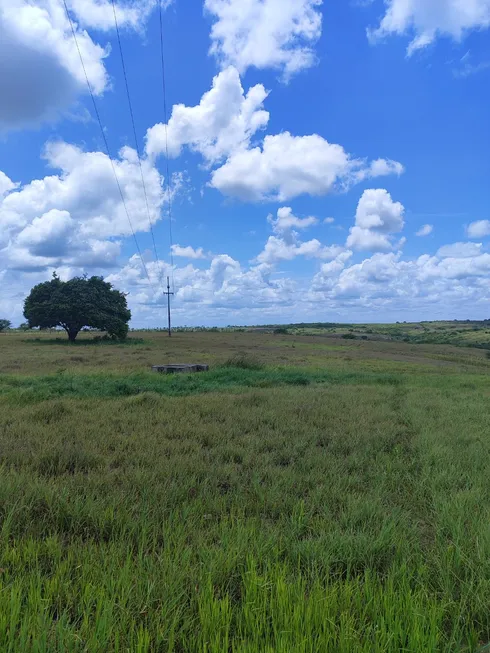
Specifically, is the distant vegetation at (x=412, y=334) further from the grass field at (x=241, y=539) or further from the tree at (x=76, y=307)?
the grass field at (x=241, y=539)

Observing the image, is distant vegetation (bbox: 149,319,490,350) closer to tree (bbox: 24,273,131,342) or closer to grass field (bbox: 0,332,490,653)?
tree (bbox: 24,273,131,342)

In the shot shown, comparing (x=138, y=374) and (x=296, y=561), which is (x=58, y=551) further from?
(x=138, y=374)

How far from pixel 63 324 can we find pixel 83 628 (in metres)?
53.6

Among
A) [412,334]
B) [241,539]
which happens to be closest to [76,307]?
[241,539]

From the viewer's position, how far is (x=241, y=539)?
12.3 ft

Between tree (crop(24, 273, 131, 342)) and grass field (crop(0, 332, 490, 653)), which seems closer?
grass field (crop(0, 332, 490, 653))

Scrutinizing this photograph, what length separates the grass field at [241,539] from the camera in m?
2.66

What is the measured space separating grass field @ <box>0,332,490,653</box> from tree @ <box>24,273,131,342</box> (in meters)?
43.9

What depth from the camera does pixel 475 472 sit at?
Answer: 6.16 meters

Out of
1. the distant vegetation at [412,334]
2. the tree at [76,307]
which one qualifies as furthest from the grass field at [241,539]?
the distant vegetation at [412,334]

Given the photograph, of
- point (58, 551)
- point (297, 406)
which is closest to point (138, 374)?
point (297, 406)

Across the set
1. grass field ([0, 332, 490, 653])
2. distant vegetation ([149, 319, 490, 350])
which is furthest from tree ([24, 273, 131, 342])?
distant vegetation ([149, 319, 490, 350])

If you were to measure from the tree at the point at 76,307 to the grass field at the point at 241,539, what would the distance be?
4389 centimetres

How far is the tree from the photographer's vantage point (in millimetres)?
49531
